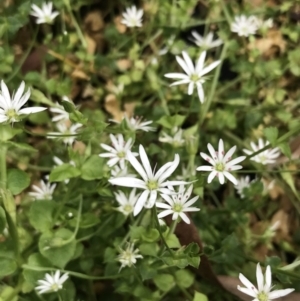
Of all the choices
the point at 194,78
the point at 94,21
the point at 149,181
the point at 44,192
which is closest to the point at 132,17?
the point at 94,21

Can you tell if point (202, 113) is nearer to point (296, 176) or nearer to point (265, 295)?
point (296, 176)

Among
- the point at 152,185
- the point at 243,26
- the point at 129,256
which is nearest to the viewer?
the point at 152,185

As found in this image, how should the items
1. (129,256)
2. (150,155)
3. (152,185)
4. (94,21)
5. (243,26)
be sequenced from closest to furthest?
(152,185), (129,256), (150,155), (243,26), (94,21)

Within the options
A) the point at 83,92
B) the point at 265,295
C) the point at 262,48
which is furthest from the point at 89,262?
the point at 262,48

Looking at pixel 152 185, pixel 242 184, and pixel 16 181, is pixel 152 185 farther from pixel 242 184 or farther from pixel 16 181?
pixel 242 184

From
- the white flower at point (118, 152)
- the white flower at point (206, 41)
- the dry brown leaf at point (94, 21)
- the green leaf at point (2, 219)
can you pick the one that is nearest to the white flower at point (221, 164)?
the white flower at point (118, 152)

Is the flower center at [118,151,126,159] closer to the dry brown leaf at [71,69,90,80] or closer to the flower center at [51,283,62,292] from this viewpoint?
the flower center at [51,283,62,292]

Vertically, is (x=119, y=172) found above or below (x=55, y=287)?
above
